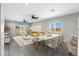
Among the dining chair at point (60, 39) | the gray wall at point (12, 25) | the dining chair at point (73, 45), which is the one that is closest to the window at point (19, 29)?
the gray wall at point (12, 25)

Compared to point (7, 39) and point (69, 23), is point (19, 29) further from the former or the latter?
point (69, 23)

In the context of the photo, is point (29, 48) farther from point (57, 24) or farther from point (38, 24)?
point (57, 24)

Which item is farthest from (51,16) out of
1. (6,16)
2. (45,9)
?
(6,16)

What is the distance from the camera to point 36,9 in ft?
5.03

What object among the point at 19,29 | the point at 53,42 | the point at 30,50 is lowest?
the point at 30,50

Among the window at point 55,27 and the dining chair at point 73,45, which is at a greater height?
the window at point 55,27

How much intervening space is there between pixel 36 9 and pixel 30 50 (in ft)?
2.16

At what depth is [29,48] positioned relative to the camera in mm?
1558

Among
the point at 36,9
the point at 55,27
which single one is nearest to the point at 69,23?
the point at 55,27

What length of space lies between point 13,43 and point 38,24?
497mm

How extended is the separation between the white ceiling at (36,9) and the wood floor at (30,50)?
0.43 meters

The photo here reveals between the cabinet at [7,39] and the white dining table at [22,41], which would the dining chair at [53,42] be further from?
the cabinet at [7,39]

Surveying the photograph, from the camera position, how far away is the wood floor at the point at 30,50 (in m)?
1.54

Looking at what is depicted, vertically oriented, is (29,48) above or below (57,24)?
below
